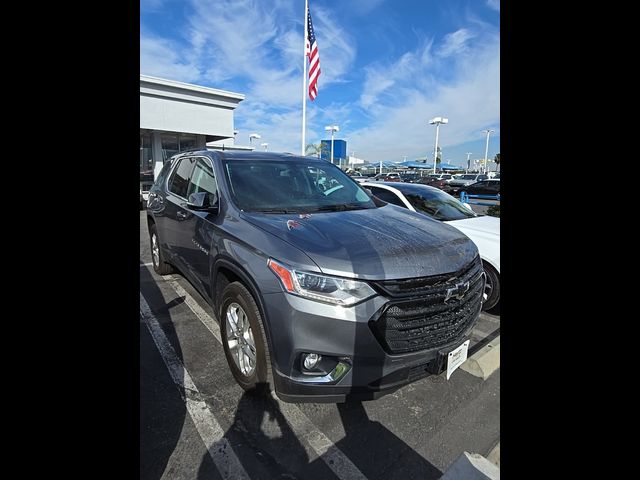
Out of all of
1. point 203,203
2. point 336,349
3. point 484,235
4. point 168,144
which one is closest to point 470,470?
point 336,349

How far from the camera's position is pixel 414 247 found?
246 cm

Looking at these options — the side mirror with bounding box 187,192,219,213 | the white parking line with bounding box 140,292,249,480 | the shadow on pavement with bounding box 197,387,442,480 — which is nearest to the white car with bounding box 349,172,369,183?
the side mirror with bounding box 187,192,219,213

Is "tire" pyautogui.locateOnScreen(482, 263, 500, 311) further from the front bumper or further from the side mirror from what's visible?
the side mirror

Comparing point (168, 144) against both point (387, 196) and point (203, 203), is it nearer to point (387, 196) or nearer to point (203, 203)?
point (387, 196)

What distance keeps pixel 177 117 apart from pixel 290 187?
14970mm

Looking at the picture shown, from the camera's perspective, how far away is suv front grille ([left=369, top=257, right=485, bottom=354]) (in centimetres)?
214

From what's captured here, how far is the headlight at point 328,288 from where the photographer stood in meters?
2.10
